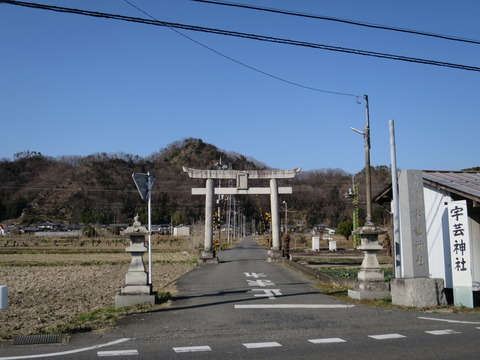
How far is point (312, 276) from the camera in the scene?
17.8m

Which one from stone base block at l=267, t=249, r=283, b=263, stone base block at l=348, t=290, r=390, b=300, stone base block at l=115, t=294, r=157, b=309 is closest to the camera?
stone base block at l=115, t=294, r=157, b=309

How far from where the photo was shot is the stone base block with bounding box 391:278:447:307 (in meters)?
9.69

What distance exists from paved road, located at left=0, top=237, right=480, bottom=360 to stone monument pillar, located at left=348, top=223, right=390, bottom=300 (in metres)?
0.87

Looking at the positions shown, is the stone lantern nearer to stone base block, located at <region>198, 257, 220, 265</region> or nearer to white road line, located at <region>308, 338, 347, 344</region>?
white road line, located at <region>308, 338, 347, 344</region>

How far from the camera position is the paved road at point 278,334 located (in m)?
6.00

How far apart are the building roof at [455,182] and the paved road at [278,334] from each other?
2369 millimetres

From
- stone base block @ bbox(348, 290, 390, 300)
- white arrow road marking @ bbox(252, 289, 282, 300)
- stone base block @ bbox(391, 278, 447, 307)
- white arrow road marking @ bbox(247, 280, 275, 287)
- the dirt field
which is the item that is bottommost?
the dirt field

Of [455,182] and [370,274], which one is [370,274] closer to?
[370,274]

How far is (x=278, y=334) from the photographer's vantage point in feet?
23.7

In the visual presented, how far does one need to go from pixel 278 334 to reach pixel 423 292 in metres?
4.09

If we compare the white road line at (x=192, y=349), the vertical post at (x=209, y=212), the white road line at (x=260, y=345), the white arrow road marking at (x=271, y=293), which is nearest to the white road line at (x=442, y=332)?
the white road line at (x=260, y=345)

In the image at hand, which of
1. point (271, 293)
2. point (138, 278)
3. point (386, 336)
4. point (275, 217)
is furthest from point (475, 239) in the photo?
point (275, 217)

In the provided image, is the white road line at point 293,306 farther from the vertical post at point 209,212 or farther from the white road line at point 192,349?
the vertical post at point 209,212

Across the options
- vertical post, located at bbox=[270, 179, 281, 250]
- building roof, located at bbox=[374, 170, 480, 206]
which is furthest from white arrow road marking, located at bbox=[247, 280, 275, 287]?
vertical post, located at bbox=[270, 179, 281, 250]
